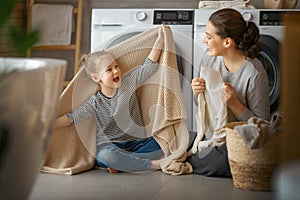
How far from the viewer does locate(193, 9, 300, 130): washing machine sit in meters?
3.71

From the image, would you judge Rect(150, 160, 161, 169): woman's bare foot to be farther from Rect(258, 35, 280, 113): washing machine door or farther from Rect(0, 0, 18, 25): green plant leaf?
Rect(0, 0, 18, 25): green plant leaf

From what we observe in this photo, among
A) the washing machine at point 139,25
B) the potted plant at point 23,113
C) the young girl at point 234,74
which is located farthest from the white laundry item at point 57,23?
the potted plant at point 23,113

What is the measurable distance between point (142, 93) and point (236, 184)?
2.49ft

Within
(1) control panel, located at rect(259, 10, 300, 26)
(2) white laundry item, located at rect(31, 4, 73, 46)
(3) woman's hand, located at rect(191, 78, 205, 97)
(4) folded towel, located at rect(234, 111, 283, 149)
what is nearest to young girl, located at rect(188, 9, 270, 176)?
(3) woman's hand, located at rect(191, 78, 205, 97)

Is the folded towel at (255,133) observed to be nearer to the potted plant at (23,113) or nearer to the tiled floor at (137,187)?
the tiled floor at (137,187)

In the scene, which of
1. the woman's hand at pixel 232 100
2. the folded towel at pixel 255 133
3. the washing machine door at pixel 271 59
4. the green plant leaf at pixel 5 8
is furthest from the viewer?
the washing machine door at pixel 271 59

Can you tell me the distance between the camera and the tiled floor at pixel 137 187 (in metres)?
2.75

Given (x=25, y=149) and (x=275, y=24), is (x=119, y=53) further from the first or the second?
(x=25, y=149)

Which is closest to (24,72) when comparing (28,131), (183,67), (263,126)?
(28,131)

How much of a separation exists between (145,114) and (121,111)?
0.13 metres

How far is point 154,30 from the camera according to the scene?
337 cm

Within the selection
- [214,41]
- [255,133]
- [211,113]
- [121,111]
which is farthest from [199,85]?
[255,133]

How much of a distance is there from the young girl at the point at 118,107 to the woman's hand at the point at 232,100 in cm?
43

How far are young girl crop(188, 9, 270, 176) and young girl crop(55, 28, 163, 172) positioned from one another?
0.26 meters
